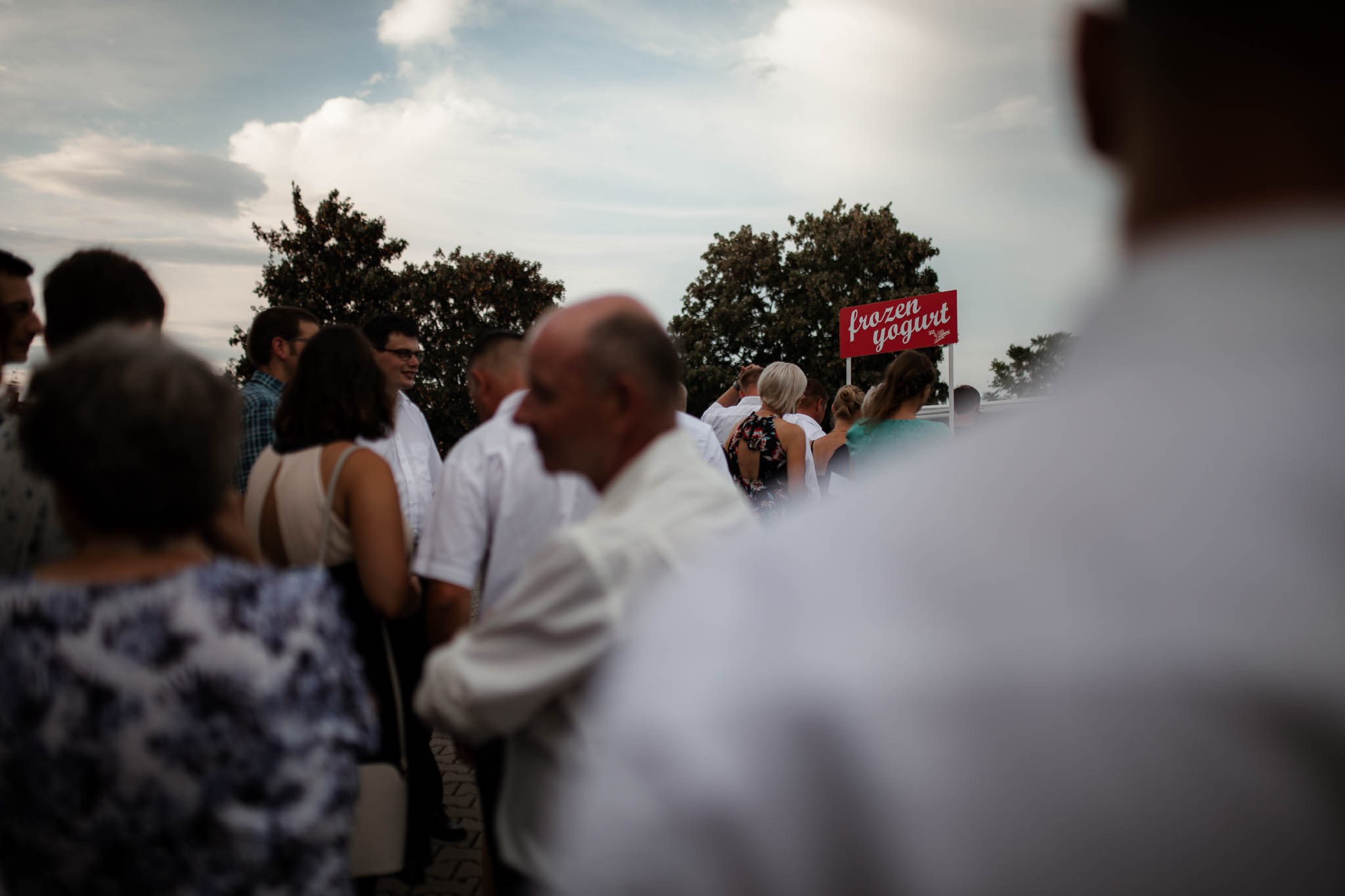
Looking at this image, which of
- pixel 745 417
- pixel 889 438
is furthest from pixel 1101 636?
pixel 745 417

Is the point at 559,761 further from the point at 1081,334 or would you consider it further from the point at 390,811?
the point at 1081,334

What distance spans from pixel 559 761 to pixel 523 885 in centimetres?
50

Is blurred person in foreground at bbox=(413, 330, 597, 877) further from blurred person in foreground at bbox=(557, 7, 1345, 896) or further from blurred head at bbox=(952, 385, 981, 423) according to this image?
blurred head at bbox=(952, 385, 981, 423)

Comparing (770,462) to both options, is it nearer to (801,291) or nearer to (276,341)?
(276,341)

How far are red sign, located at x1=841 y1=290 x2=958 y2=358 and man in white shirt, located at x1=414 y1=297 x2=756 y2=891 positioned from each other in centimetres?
1336

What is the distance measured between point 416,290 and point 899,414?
1085 inches

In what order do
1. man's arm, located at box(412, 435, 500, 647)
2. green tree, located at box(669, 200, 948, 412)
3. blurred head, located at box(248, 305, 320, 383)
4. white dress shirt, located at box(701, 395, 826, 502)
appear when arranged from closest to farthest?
man's arm, located at box(412, 435, 500, 647)
blurred head, located at box(248, 305, 320, 383)
white dress shirt, located at box(701, 395, 826, 502)
green tree, located at box(669, 200, 948, 412)

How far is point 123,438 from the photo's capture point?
1565 millimetres

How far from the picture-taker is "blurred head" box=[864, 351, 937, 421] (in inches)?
201

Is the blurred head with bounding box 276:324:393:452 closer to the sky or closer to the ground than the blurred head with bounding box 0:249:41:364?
closer to the ground

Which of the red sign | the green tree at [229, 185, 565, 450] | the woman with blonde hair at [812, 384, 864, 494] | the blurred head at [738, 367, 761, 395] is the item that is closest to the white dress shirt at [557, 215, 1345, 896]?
the woman with blonde hair at [812, 384, 864, 494]

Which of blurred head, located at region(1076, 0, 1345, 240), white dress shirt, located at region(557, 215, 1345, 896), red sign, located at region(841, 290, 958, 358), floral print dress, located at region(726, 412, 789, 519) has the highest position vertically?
red sign, located at region(841, 290, 958, 358)

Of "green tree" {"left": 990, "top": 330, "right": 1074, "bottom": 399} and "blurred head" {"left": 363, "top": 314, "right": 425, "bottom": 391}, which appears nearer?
"blurred head" {"left": 363, "top": 314, "right": 425, "bottom": 391}

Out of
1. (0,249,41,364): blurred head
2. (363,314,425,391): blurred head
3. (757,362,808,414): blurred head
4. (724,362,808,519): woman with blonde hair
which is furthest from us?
(757,362,808,414): blurred head
